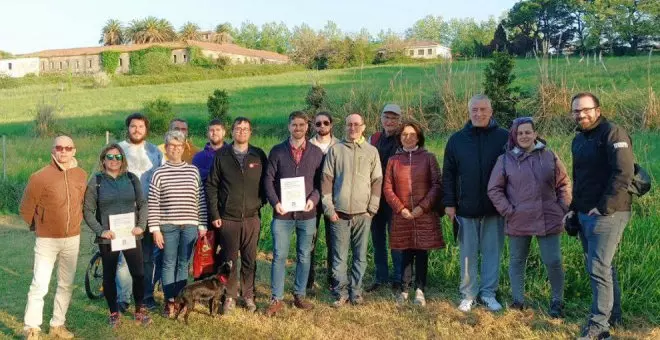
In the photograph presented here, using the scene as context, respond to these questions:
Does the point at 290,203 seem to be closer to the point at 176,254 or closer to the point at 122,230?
the point at 176,254

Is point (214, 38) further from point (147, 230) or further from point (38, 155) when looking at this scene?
point (147, 230)

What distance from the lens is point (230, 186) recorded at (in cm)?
529

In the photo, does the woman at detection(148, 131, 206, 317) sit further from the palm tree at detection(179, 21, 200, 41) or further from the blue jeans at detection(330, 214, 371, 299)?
the palm tree at detection(179, 21, 200, 41)

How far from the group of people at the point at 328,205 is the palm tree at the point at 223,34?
3034 inches

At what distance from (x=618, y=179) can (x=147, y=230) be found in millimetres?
3742

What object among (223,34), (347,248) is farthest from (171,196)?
(223,34)

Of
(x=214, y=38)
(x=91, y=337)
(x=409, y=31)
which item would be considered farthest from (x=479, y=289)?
(x=409, y=31)

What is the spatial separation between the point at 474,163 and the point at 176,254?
105 inches

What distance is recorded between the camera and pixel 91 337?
499cm

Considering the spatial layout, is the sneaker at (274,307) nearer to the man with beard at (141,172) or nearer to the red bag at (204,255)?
the red bag at (204,255)

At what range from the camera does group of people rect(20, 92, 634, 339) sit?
4727 mm

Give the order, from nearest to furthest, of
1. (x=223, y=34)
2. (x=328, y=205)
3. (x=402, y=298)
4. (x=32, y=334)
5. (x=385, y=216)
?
(x=32, y=334), (x=328, y=205), (x=402, y=298), (x=385, y=216), (x=223, y=34)

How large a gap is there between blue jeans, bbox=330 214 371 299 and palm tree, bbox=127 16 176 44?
6923 cm

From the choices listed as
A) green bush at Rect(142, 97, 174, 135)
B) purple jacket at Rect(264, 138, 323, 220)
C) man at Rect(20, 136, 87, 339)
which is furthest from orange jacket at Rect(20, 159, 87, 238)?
green bush at Rect(142, 97, 174, 135)
